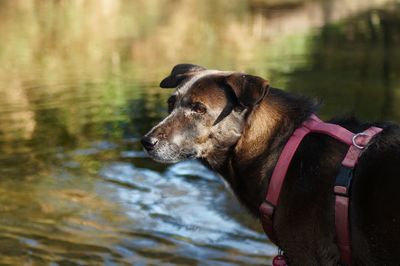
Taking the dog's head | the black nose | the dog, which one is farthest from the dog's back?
the black nose

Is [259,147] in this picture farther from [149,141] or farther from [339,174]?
[149,141]

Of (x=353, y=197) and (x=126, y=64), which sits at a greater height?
(x=353, y=197)

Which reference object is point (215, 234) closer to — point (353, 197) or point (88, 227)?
point (88, 227)

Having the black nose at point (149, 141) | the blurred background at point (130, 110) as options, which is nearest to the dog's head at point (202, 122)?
the black nose at point (149, 141)

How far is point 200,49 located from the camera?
24641 mm

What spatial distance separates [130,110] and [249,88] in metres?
9.51

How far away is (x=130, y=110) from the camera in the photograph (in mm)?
13562

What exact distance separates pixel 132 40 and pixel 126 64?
17.5 ft

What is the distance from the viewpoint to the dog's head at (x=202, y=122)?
174 inches

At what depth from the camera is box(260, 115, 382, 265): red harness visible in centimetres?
389

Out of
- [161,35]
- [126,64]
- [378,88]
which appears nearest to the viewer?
[378,88]

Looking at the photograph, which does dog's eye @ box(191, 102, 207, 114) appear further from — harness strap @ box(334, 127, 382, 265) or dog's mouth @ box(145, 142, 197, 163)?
harness strap @ box(334, 127, 382, 265)

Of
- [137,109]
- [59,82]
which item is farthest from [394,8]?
[137,109]

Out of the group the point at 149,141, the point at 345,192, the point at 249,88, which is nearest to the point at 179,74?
the point at 149,141
